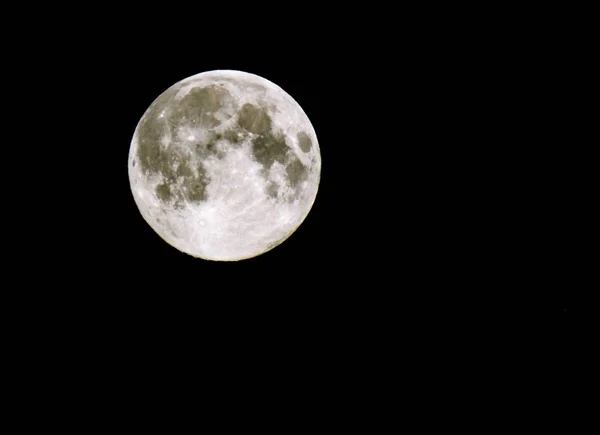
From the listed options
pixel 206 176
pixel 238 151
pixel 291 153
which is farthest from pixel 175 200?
pixel 291 153

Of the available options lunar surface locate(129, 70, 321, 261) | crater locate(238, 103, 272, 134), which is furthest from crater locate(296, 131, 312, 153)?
crater locate(238, 103, 272, 134)

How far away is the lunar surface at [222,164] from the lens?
3023mm

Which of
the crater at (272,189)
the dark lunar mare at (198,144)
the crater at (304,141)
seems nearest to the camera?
the dark lunar mare at (198,144)

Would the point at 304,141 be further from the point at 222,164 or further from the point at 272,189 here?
the point at 222,164

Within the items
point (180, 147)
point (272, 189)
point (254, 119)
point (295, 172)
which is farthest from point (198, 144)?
point (295, 172)

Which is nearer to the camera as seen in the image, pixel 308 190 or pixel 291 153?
pixel 291 153

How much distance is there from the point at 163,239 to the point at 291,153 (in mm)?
1287

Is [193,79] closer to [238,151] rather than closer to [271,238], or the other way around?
[238,151]

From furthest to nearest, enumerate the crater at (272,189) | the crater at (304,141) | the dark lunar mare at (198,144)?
the crater at (304,141) < the crater at (272,189) < the dark lunar mare at (198,144)

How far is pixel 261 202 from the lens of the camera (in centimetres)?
315

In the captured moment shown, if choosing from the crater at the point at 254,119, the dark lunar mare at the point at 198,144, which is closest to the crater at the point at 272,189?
the dark lunar mare at the point at 198,144

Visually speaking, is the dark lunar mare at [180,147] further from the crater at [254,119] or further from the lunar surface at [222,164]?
the crater at [254,119]

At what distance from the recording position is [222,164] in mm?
3002

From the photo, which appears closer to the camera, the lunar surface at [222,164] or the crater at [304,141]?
the lunar surface at [222,164]
